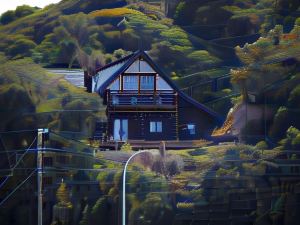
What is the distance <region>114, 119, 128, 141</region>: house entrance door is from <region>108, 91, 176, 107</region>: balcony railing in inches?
10.8

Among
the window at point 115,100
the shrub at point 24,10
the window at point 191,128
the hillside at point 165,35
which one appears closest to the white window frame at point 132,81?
the window at point 115,100

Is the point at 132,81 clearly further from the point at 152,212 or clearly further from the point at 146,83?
the point at 152,212

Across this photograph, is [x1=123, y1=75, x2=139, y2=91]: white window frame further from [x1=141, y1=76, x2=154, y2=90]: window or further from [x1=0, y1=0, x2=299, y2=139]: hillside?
[x1=0, y1=0, x2=299, y2=139]: hillside

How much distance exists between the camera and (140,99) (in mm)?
13547

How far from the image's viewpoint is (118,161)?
43.5 feet

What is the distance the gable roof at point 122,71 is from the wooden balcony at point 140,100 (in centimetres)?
17

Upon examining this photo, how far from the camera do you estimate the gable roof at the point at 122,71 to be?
13.5 meters

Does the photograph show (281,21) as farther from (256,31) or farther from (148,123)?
(148,123)

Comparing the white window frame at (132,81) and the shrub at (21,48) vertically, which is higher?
the shrub at (21,48)

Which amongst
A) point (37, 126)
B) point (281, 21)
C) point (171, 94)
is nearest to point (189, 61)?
point (171, 94)

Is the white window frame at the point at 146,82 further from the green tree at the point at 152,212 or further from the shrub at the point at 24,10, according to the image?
the shrub at the point at 24,10

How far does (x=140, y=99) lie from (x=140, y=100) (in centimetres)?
2

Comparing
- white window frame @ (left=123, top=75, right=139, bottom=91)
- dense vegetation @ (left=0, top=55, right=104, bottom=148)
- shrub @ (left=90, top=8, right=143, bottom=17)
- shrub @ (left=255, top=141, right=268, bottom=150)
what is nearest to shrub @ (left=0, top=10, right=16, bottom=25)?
dense vegetation @ (left=0, top=55, right=104, bottom=148)

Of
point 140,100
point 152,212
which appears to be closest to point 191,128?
point 140,100
